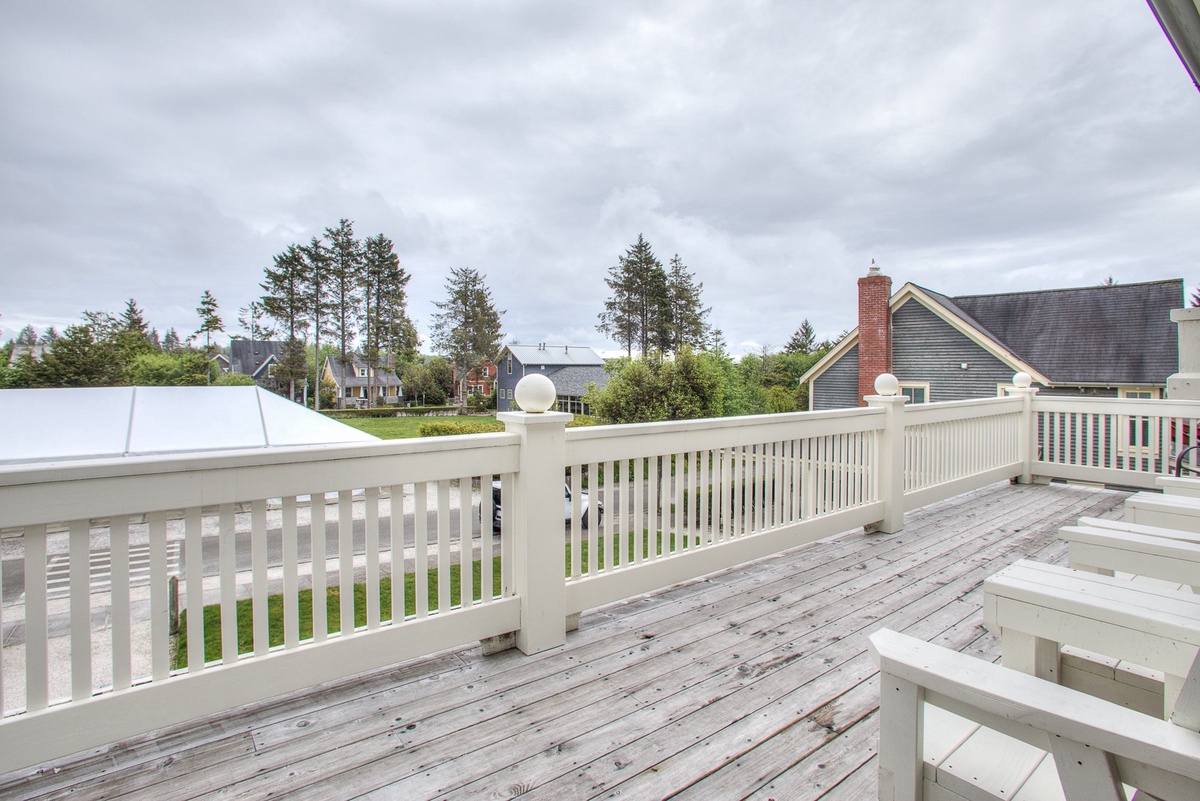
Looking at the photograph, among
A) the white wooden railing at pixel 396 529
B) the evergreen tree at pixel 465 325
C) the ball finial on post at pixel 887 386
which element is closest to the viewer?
the white wooden railing at pixel 396 529

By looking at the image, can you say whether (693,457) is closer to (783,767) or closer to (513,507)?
(513,507)

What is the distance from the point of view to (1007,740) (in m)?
1.10

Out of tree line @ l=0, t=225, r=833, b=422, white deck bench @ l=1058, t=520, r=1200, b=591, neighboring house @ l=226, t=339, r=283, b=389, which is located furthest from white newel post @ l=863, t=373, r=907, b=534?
neighboring house @ l=226, t=339, r=283, b=389

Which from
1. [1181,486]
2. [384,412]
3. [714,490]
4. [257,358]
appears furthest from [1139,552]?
[257,358]

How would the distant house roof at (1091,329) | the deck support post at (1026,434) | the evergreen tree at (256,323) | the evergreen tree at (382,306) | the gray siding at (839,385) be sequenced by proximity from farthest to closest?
the evergreen tree at (382,306) → the evergreen tree at (256,323) → the gray siding at (839,385) → the distant house roof at (1091,329) → the deck support post at (1026,434)

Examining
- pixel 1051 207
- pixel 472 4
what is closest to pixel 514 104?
pixel 472 4

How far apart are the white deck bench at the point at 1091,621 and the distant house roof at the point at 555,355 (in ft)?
93.7

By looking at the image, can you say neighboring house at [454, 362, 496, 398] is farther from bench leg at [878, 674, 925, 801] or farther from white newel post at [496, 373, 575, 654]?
bench leg at [878, 674, 925, 801]

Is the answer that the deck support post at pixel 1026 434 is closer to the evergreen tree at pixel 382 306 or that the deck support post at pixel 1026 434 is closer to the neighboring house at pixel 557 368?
the neighboring house at pixel 557 368

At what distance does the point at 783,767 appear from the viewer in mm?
1491

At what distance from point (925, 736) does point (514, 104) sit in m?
14.1

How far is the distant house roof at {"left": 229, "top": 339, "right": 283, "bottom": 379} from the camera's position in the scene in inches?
930

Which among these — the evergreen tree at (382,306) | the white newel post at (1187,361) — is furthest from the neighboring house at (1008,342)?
the evergreen tree at (382,306)

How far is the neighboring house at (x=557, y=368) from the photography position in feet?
91.6
